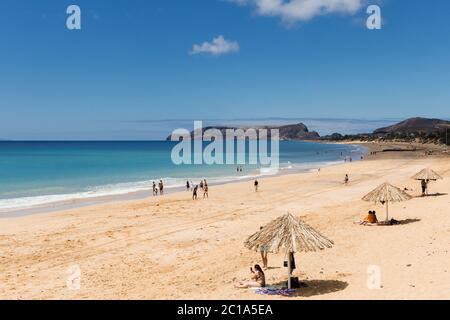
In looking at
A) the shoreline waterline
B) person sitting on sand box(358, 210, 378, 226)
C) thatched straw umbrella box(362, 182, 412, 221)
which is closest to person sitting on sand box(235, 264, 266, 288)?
person sitting on sand box(358, 210, 378, 226)

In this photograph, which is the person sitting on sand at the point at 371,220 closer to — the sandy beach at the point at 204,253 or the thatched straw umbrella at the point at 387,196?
the thatched straw umbrella at the point at 387,196

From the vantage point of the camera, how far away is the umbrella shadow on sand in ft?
38.1

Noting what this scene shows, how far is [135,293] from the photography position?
40.4ft

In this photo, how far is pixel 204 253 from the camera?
54.2 ft

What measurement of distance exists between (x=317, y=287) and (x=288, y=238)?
6.02 feet

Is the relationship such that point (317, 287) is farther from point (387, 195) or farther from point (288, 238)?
point (387, 195)

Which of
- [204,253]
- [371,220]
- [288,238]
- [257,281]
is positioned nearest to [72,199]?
[204,253]

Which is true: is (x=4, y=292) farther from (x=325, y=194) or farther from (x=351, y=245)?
(x=325, y=194)

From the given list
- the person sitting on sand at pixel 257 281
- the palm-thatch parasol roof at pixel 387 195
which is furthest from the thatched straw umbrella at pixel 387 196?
the person sitting on sand at pixel 257 281

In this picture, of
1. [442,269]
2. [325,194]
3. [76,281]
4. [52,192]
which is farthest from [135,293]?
[52,192]

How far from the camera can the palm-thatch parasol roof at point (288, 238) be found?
11.2 metres
